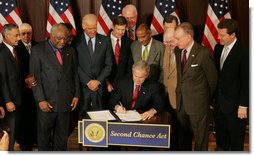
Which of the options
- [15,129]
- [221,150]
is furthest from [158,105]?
[15,129]

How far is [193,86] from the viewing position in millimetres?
3385

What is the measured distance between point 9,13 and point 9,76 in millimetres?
778

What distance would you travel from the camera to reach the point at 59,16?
13.3 ft

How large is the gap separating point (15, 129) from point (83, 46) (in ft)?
3.24

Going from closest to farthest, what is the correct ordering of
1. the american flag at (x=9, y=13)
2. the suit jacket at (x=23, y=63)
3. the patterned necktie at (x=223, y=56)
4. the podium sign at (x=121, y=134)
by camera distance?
the podium sign at (x=121, y=134) → the patterned necktie at (x=223, y=56) → the suit jacket at (x=23, y=63) → the american flag at (x=9, y=13)

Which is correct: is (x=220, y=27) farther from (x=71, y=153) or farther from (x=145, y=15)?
(x=71, y=153)

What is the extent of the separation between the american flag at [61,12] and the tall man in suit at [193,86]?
124cm

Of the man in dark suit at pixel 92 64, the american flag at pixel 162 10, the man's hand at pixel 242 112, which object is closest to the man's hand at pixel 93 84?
the man in dark suit at pixel 92 64

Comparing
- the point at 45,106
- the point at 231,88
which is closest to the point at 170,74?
the point at 231,88

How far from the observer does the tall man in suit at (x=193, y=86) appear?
331 cm

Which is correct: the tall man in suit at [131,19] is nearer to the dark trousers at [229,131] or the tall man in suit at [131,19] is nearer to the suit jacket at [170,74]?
the suit jacket at [170,74]

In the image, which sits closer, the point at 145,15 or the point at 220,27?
the point at 220,27

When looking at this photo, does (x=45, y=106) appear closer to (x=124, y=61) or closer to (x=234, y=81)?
(x=124, y=61)

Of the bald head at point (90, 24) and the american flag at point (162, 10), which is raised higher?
the american flag at point (162, 10)
